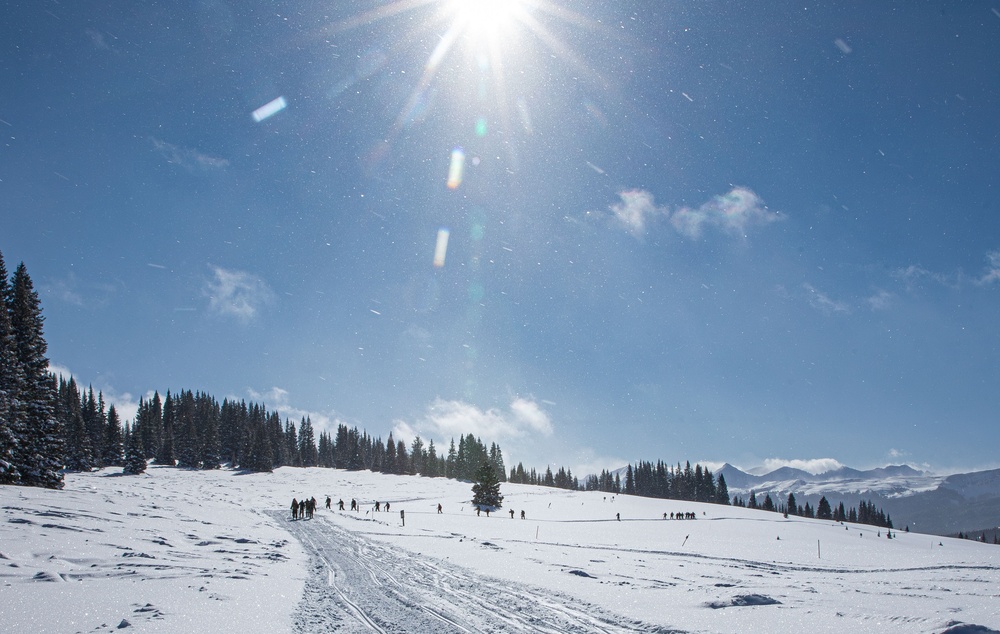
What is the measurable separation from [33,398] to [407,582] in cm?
3183

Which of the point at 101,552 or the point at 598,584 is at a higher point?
the point at 101,552

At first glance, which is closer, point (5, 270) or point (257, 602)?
point (257, 602)

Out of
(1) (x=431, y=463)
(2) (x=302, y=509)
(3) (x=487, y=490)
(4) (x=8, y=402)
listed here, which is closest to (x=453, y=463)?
(1) (x=431, y=463)

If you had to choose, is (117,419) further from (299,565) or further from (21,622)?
(21,622)

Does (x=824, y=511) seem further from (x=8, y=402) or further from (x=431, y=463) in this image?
(x=8, y=402)

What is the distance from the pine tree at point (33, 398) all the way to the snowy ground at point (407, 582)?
6640 millimetres

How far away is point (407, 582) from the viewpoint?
14430mm

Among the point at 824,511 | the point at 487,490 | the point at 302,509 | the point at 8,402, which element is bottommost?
the point at 824,511

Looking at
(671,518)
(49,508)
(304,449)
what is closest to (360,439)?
(304,449)

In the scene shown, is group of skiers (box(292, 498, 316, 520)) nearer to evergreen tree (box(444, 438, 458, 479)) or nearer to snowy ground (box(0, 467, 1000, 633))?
snowy ground (box(0, 467, 1000, 633))

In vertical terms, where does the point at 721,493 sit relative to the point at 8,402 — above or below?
below

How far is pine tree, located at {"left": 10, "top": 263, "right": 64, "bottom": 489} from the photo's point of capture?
28578mm

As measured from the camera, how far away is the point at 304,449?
4764 inches

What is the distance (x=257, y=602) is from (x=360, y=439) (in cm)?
13358
